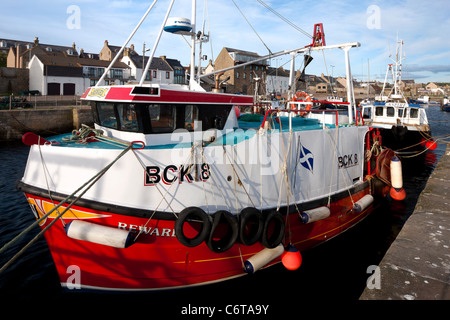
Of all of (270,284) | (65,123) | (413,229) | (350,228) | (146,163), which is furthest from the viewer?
(65,123)

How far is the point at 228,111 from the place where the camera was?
7879mm

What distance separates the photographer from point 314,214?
7.54 metres

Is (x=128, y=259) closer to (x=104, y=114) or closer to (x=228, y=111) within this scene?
(x=104, y=114)

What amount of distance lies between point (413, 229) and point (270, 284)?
3.70m

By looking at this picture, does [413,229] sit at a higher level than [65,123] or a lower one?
lower

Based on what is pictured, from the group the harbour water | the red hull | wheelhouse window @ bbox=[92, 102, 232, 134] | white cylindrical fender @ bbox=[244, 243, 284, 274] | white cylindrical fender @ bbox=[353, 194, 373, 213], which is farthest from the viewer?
white cylindrical fender @ bbox=[353, 194, 373, 213]

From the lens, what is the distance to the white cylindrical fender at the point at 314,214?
7375mm

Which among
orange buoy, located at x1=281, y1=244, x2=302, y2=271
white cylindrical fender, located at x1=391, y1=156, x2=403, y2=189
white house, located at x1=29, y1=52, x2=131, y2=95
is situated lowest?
orange buoy, located at x1=281, y1=244, x2=302, y2=271

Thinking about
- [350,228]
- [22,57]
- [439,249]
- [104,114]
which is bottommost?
[350,228]

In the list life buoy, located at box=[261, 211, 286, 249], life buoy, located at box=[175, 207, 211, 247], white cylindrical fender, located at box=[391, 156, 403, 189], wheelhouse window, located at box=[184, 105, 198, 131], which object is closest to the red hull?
life buoy, located at box=[175, 207, 211, 247]

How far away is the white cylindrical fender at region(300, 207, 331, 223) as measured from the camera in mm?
7375

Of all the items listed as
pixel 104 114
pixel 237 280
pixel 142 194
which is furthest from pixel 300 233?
pixel 104 114

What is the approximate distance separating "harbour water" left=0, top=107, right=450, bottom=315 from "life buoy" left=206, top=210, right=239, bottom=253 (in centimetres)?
143

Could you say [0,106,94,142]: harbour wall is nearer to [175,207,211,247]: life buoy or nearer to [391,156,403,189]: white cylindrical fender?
[175,207,211,247]: life buoy
